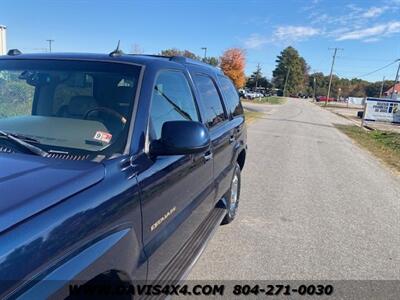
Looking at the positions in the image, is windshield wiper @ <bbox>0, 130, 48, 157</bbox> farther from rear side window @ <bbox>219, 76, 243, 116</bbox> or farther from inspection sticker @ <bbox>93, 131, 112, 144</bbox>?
rear side window @ <bbox>219, 76, 243, 116</bbox>

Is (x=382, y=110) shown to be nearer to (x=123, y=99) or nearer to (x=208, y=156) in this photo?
(x=208, y=156)

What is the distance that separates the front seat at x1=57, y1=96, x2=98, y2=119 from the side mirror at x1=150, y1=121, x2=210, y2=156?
1.86 ft

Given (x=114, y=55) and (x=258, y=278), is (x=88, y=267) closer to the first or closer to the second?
(x=114, y=55)

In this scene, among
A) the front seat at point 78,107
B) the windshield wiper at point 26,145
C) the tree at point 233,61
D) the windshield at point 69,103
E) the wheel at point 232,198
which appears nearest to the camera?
the windshield wiper at point 26,145

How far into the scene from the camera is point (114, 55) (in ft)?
9.18

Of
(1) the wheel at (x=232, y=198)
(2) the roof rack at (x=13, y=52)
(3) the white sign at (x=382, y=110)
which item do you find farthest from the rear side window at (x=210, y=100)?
(3) the white sign at (x=382, y=110)

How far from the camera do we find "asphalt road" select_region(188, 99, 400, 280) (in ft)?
12.4

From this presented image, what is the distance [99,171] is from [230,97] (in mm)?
3594

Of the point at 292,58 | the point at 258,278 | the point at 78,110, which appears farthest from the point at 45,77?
the point at 292,58

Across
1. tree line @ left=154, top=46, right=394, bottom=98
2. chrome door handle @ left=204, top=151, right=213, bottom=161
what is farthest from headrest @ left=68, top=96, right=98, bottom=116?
tree line @ left=154, top=46, right=394, bottom=98

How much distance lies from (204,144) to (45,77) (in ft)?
4.23

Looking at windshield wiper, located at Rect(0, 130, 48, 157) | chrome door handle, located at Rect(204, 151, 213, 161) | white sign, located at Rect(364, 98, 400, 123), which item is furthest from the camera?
white sign, located at Rect(364, 98, 400, 123)

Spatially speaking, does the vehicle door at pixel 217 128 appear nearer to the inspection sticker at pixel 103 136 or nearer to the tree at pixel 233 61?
the inspection sticker at pixel 103 136

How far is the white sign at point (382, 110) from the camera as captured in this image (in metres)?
24.6
